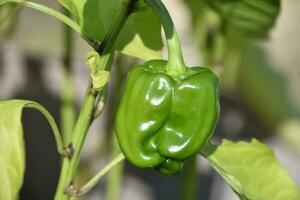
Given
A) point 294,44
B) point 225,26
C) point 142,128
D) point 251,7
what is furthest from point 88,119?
point 294,44

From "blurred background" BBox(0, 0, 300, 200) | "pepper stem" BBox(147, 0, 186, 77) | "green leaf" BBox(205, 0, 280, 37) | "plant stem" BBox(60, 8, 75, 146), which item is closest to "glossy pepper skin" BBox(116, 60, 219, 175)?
"pepper stem" BBox(147, 0, 186, 77)

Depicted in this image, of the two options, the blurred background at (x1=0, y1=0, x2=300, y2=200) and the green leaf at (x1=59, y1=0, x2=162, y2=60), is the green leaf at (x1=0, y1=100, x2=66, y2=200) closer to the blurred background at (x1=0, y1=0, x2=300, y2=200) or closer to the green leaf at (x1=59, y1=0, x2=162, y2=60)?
the green leaf at (x1=59, y1=0, x2=162, y2=60)

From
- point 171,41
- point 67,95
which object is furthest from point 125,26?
point 67,95

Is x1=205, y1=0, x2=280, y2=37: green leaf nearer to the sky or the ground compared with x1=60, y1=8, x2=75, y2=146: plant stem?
nearer to the sky

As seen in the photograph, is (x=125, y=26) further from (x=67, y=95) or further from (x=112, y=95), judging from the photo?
(x=112, y=95)

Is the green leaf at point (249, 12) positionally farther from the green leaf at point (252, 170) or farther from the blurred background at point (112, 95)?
the blurred background at point (112, 95)
